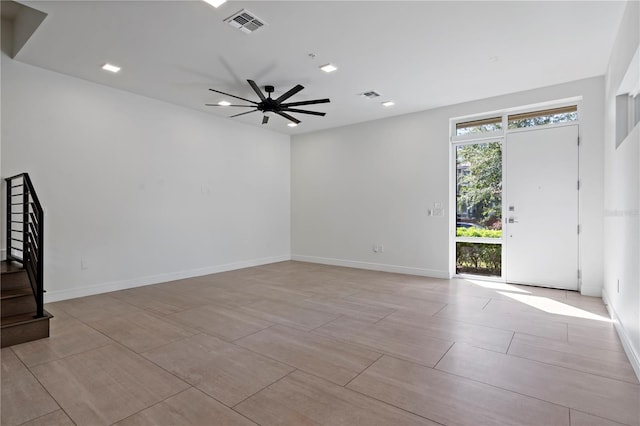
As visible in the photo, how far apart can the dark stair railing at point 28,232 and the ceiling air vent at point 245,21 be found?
2615mm

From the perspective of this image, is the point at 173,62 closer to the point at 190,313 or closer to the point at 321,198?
the point at 190,313

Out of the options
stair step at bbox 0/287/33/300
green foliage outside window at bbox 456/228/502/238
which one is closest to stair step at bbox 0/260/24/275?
stair step at bbox 0/287/33/300

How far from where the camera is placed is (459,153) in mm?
5996

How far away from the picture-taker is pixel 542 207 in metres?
5.11

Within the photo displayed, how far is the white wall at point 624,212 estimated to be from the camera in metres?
2.55

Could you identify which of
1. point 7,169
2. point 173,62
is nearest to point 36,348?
point 7,169

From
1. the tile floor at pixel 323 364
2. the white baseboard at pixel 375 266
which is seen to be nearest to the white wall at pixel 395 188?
the white baseboard at pixel 375 266

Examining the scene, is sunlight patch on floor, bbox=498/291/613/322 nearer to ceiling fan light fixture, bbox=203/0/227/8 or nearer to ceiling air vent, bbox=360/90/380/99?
ceiling air vent, bbox=360/90/380/99

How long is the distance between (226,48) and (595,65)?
4.65 m

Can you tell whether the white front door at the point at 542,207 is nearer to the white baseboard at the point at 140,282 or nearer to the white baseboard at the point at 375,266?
the white baseboard at the point at 375,266

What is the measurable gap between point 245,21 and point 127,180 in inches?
132

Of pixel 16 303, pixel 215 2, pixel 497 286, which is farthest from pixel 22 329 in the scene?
pixel 497 286

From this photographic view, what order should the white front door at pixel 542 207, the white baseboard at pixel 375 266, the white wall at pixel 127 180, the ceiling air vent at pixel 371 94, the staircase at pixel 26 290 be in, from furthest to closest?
the white baseboard at pixel 375 266 → the ceiling air vent at pixel 371 94 → the white front door at pixel 542 207 → the white wall at pixel 127 180 → the staircase at pixel 26 290

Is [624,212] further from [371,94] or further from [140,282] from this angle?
[140,282]
